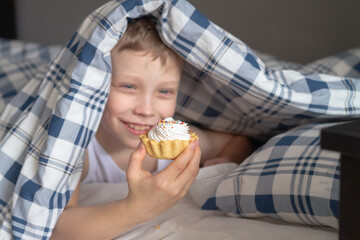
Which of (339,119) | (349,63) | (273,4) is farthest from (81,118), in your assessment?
(273,4)

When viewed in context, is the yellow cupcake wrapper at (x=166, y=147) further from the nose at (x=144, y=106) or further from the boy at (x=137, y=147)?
the nose at (x=144, y=106)

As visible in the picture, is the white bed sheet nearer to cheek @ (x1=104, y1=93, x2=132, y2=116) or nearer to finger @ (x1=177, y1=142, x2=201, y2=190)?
finger @ (x1=177, y1=142, x2=201, y2=190)

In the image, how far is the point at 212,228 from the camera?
104cm

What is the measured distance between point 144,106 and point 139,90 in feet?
0.16

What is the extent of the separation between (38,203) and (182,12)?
0.54m

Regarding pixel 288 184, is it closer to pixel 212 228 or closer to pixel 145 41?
pixel 212 228

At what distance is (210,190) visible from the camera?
46.6 inches

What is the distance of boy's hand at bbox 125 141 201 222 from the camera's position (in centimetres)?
95

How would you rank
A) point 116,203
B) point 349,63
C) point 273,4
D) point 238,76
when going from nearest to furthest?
1. point 116,203
2. point 238,76
3. point 349,63
4. point 273,4

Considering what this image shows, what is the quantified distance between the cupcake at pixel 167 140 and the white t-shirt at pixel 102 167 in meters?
0.48

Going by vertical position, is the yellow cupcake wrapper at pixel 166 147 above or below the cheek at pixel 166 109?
above

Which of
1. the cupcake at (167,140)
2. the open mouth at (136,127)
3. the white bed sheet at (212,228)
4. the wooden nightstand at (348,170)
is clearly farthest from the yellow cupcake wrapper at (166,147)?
the wooden nightstand at (348,170)

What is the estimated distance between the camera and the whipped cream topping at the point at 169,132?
0.99 metres

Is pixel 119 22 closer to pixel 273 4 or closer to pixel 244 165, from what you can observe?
pixel 244 165
